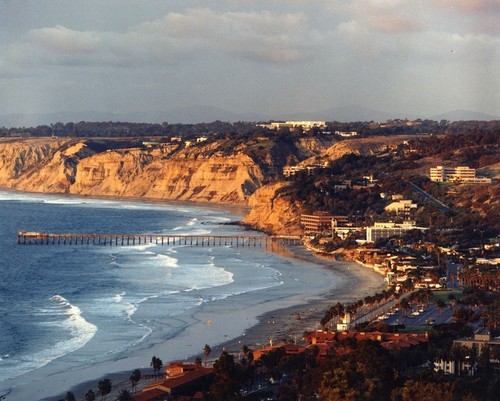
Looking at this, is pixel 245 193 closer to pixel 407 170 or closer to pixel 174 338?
pixel 407 170

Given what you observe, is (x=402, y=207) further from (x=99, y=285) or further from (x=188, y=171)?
(x=188, y=171)

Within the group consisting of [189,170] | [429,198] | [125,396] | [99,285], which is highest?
[429,198]

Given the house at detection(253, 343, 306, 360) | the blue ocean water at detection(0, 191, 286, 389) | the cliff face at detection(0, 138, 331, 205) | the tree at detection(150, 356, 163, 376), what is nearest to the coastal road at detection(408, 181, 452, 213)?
the blue ocean water at detection(0, 191, 286, 389)

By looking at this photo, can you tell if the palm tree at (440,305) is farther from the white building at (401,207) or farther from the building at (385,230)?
the white building at (401,207)

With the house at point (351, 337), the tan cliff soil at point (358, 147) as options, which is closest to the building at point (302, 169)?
the tan cliff soil at point (358, 147)

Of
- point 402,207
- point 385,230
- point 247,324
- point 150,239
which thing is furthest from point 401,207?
point 247,324

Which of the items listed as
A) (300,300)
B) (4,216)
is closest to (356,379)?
(300,300)
